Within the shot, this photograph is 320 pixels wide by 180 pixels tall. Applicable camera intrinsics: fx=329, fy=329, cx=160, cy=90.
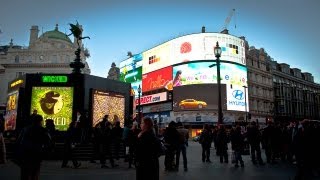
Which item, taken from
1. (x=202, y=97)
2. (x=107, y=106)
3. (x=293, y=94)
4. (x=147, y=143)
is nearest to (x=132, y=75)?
(x=202, y=97)

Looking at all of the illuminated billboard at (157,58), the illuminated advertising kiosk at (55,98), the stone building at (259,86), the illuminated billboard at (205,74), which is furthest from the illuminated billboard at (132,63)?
the illuminated advertising kiosk at (55,98)

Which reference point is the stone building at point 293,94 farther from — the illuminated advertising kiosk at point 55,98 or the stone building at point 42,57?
the illuminated advertising kiosk at point 55,98

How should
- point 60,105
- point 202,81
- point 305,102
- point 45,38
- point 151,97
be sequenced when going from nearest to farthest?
point 60,105
point 202,81
point 151,97
point 45,38
point 305,102

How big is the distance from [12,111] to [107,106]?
5.17m

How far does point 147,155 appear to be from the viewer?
19.0 ft

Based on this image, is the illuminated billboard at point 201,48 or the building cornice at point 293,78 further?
the building cornice at point 293,78

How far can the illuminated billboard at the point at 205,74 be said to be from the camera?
54.2 m

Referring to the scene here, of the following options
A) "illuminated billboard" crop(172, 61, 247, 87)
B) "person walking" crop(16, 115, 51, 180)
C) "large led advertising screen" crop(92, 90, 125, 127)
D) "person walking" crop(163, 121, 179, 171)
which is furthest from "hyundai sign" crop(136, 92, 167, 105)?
"person walking" crop(16, 115, 51, 180)

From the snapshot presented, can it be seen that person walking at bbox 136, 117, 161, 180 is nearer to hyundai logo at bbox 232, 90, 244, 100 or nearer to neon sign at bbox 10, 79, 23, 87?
neon sign at bbox 10, 79, 23, 87

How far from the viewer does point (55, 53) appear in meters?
70.8

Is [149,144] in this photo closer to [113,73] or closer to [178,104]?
[178,104]

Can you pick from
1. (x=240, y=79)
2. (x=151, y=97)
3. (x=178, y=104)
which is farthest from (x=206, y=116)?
(x=151, y=97)

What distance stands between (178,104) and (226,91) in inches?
329

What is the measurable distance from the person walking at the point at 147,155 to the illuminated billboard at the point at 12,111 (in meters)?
13.4
